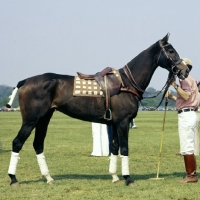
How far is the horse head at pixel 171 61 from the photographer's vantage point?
404 inches

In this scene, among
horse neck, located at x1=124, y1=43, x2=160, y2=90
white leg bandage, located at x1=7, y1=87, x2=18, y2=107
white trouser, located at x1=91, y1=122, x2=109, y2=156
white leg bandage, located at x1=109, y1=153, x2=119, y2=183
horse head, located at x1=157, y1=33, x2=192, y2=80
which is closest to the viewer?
horse head, located at x1=157, y1=33, x2=192, y2=80

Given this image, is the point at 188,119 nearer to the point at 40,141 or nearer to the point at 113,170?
the point at 113,170

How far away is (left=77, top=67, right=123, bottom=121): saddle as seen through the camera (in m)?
10.3

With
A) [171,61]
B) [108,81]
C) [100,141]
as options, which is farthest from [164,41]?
[100,141]

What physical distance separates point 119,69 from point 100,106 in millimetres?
1042

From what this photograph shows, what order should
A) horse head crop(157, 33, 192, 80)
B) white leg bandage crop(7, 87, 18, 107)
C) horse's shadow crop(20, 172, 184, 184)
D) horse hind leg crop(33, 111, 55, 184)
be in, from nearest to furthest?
horse head crop(157, 33, 192, 80)
white leg bandage crop(7, 87, 18, 107)
horse hind leg crop(33, 111, 55, 184)
horse's shadow crop(20, 172, 184, 184)

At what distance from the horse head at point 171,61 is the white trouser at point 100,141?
6458 millimetres

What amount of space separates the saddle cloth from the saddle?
98 mm

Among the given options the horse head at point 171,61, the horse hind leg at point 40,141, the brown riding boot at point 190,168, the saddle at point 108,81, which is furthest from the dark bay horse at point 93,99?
the brown riding boot at point 190,168

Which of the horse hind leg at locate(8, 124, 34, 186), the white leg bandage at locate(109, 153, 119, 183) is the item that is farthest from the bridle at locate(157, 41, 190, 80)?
the horse hind leg at locate(8, 124, 34, 186)

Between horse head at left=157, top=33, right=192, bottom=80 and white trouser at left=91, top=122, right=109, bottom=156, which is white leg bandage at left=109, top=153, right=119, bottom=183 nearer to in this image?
horse head at left=157, top=33, right=192, bottom=80

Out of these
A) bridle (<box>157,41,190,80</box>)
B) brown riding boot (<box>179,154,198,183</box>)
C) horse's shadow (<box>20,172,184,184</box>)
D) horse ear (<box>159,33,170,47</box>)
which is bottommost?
horse's shadow (<box>20,172,184,184</box>)

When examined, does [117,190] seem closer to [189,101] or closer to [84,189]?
[84,189]

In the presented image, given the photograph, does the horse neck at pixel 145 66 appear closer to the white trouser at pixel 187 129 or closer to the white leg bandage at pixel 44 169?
the white trouser at pixel 187 129
